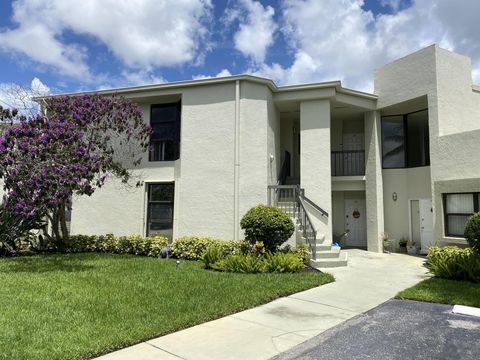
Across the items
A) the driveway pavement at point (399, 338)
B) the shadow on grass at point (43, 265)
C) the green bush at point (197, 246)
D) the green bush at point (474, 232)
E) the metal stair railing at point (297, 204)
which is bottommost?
the driveway pavement at point (399, 338)

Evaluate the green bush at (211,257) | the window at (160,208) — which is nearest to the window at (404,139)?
the green bush at (211,257)

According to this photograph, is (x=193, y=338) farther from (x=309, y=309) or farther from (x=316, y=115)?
(x=316, y=115)

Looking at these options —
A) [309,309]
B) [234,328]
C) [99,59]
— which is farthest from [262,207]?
[99,59]

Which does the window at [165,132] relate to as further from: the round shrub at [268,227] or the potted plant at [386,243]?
the potted plant at [386,243]

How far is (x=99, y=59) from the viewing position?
14.7m

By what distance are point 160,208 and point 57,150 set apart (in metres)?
4.80

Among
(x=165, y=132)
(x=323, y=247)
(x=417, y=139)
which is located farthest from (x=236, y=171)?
(x=417, y=139)

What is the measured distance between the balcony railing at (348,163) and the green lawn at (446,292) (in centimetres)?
771

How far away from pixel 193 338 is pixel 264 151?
28.3ft

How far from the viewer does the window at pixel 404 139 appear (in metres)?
15.4

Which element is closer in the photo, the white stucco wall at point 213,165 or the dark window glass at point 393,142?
the white stucco wall at point 213,165

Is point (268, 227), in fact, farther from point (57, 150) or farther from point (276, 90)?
point (57, 150)

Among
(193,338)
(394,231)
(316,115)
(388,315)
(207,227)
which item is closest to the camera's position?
(193,338)

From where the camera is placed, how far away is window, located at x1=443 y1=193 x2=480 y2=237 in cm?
1191
